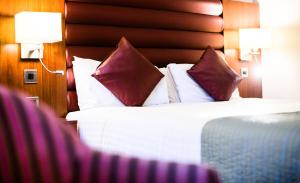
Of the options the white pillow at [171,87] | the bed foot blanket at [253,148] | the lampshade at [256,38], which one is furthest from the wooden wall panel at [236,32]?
the bed foot blanket at [253,148]

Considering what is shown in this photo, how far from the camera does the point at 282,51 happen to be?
4.50 metres

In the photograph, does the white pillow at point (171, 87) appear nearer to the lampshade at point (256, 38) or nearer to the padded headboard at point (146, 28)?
the padded headboard at point (146, 28)

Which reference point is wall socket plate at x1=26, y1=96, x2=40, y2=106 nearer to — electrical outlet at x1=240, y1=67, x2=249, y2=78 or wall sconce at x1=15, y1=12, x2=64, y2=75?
wall sconce at x1=15, y1=12, x2=64, y2=75

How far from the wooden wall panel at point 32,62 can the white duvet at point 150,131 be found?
1.45ft

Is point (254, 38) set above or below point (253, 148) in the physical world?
above

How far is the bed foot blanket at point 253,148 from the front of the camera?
4.88ft

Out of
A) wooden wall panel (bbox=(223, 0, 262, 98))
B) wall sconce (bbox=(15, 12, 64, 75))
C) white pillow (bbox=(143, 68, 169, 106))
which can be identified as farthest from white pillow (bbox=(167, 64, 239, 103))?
wall sconce (bbox=(15, 12, 64, 75))

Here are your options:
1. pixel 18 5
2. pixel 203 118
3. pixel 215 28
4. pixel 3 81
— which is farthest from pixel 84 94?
pixel 215 28

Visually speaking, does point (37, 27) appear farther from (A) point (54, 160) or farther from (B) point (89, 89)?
(A) point (54, 160)

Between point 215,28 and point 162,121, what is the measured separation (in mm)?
2220

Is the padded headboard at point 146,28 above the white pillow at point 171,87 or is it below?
above

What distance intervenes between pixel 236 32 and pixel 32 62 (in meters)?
2.20

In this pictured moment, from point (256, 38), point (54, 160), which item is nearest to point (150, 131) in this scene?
point (54, 160)

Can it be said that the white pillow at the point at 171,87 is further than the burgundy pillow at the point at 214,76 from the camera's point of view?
No
